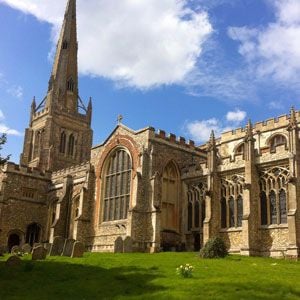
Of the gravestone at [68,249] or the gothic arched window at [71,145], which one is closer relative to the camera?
the gravestone at [68,249]

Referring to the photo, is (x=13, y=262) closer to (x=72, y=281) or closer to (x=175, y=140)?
(x=72, y=281)

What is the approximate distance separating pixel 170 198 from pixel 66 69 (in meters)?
40.1

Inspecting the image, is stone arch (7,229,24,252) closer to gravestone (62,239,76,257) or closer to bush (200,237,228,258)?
gravestone (62,239,76,257)

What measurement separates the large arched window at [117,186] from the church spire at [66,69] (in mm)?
29790

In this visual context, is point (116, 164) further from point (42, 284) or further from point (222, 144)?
point (42, 284)

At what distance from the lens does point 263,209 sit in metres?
30.1

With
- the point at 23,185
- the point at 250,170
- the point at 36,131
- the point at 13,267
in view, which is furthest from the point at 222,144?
the point at 36,131

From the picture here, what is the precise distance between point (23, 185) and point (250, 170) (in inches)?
1000

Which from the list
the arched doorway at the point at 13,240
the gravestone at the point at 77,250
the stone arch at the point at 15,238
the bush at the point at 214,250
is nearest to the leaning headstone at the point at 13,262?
the gravestone at the point at 77,250

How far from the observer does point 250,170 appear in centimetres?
3041

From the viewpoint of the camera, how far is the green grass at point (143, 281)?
47.0 feet

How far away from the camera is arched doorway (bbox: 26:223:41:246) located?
4666cm

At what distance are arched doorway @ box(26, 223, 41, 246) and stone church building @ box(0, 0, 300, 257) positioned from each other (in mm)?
100

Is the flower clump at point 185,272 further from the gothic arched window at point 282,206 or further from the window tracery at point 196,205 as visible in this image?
the window tracery at point 196,205
